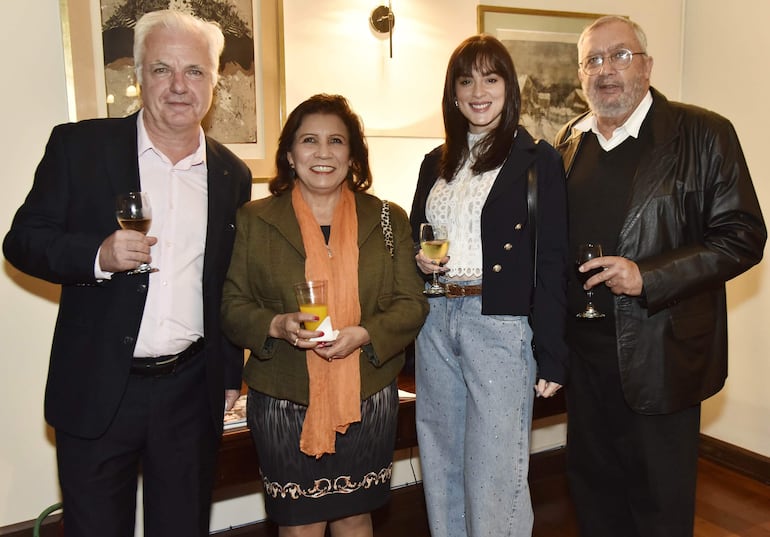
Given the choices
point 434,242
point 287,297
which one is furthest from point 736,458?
point 287,297

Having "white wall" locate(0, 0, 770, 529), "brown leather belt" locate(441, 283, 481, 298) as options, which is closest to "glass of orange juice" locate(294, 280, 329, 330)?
"brown leather belt" locate(441, 283, 481, 298)

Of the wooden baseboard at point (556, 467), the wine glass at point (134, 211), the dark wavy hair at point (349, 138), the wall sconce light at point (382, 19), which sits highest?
the wall sconce light at point (382, 19)

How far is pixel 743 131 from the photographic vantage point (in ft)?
12.5

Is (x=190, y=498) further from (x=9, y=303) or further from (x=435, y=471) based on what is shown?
(x=9, y=303)

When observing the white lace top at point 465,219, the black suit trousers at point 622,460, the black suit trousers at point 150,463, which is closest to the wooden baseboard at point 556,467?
the black suit trousers at point 150,463

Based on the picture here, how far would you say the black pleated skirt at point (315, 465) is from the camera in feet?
7.11

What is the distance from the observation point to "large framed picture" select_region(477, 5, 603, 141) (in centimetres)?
360

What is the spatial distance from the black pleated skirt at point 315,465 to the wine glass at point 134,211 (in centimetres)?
67

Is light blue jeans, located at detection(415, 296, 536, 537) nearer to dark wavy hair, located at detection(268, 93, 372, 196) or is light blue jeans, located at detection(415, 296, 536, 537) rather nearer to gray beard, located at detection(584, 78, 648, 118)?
dark wavy hair, located at detection(268, 93, 372, 196)

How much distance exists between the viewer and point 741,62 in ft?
12.5

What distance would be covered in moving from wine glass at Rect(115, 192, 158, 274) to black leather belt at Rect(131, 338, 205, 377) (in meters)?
0.32

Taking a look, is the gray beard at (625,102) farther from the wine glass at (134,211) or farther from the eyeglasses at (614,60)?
the wine glass at (134,211)

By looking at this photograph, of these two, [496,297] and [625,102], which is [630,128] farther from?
[496,297]

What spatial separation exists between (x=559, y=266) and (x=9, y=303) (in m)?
2.08
